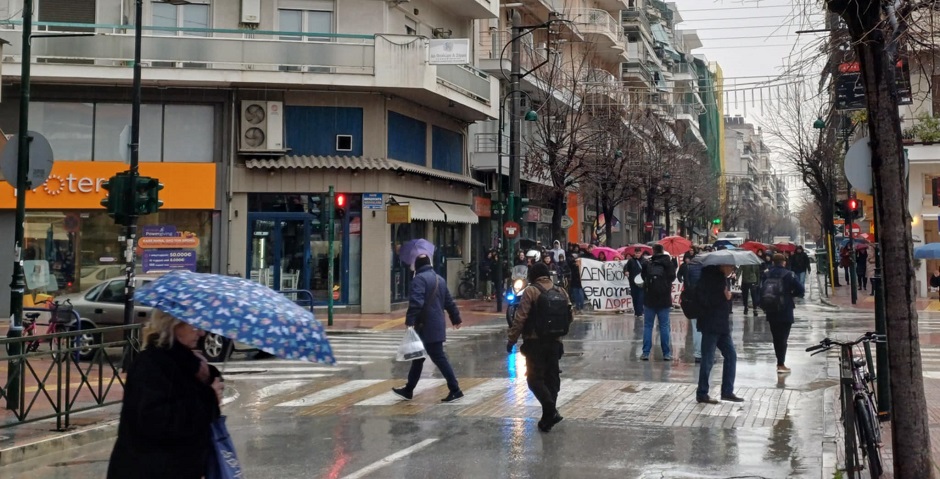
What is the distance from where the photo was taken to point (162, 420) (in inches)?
155

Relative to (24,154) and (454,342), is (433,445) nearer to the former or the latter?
(24,154)

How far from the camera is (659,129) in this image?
160 ft

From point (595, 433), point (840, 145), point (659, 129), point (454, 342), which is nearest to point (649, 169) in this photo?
point (659, 129)

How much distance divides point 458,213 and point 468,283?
2.89 meters

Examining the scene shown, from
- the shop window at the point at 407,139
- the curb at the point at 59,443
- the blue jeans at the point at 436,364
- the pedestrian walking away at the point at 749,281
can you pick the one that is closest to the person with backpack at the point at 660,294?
the blue jeans at the point at 436,364

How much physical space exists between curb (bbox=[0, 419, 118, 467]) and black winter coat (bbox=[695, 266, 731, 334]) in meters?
6.76

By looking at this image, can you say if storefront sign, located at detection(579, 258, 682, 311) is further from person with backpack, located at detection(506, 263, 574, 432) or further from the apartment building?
person with backpack, located at detection(506, 263, 574, 432)

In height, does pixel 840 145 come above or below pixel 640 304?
above

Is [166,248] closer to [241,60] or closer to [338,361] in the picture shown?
[241,60]

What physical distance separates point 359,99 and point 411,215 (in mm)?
3637

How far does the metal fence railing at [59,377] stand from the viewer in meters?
9.02

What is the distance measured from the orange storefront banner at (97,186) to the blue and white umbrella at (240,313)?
2133 cm

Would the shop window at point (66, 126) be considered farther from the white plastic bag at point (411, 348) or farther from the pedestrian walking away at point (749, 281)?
the pedestrian walking away at point (749, 281)

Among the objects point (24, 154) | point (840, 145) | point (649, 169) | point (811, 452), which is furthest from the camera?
point (649, 169)
